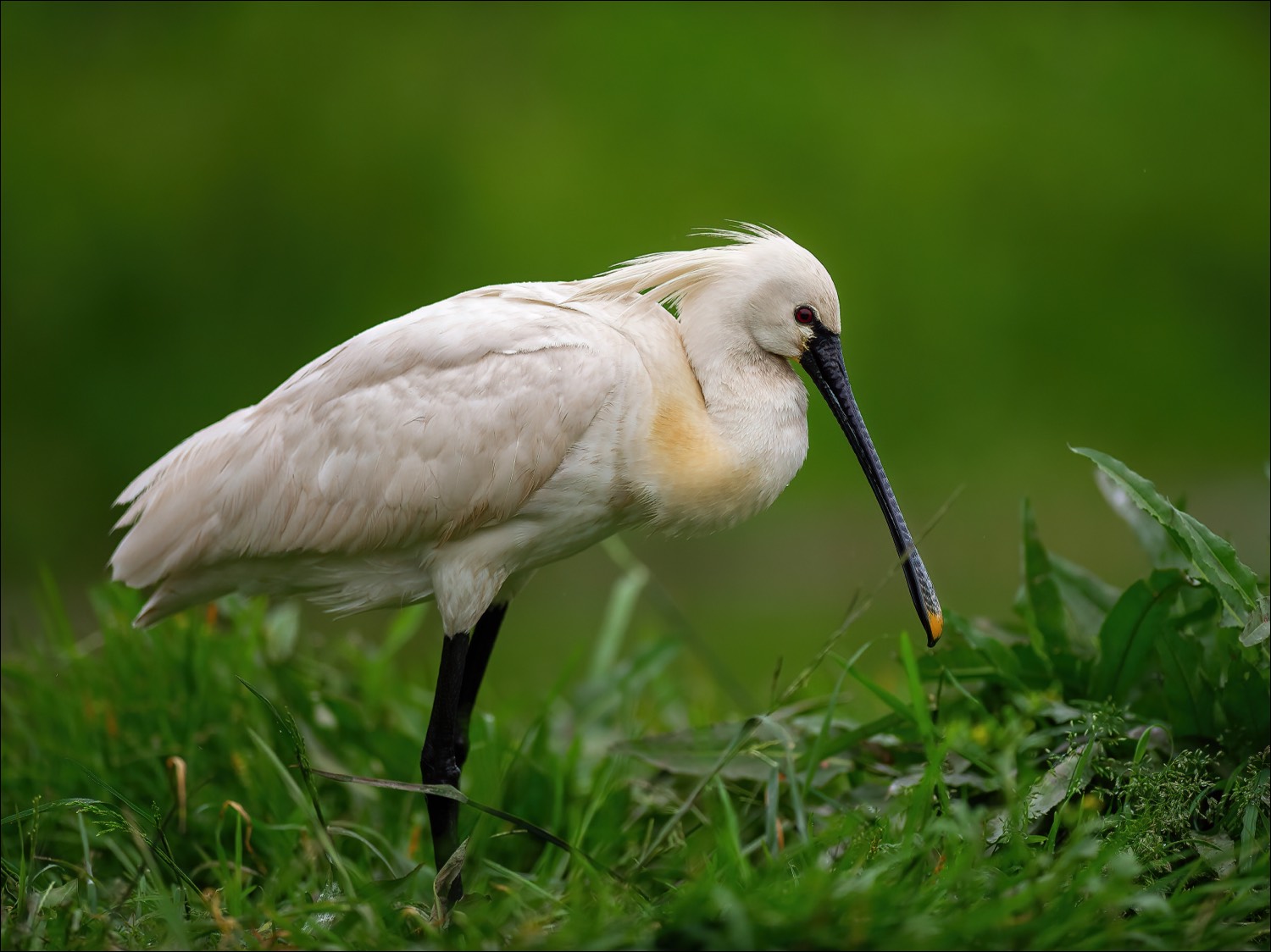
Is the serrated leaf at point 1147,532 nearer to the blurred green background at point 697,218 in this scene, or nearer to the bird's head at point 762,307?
the bird's head at point 762,307

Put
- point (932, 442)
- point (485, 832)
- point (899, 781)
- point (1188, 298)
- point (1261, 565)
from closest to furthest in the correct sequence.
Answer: point (899, 781) < point (485, 832) < point (1261, 565) < point (932, 442) < point (1188, 298)

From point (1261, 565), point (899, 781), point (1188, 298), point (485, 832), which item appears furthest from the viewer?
point (1188, 298)

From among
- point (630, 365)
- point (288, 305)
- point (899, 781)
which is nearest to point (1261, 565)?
point (899, 781)

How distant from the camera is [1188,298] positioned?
1163 cm

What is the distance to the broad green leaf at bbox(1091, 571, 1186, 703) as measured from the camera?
4121 millimetres

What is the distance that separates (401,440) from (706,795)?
160cm

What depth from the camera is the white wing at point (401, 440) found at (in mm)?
4125

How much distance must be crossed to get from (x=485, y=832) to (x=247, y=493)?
1299mm

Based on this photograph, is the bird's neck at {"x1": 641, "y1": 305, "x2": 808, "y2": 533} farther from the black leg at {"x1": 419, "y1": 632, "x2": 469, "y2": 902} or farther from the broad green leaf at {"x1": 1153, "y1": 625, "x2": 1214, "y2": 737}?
the broad green leaf at {"x1": 1153, "y1": 625, "x2": 1214, "y2": 737}

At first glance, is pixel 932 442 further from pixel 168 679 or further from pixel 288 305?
pixel 168 679

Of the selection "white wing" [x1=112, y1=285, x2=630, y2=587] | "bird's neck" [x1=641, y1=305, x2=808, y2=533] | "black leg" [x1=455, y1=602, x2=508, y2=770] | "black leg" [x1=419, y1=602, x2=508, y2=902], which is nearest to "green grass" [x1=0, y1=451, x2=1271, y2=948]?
"black leg" [x1=419, y1=602, x2=508, y2=902]

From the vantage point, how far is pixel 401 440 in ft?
13.9

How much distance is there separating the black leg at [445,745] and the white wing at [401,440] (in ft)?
1.27

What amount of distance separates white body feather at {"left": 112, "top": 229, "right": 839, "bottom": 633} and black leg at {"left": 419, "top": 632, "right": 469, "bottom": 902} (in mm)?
148
